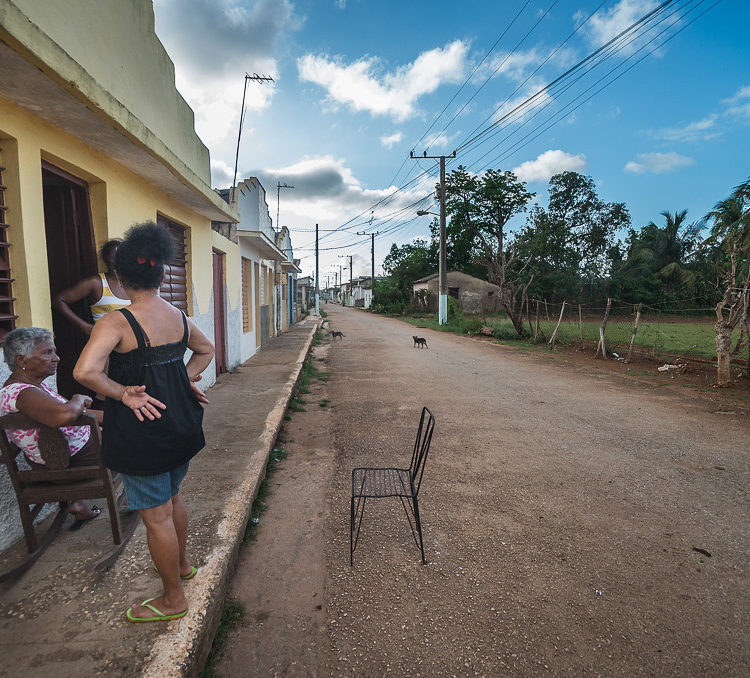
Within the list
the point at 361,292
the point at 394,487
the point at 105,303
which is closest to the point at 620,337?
the point at 394,487

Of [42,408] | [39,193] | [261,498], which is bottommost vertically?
[261,498]

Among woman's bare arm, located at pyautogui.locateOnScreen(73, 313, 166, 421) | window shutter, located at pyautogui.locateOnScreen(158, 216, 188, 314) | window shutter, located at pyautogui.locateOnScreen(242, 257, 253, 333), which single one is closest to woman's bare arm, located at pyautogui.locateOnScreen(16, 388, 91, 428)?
woman's bare arm, located at pyautogui.locateOnScreen(73, 313, 166, 421)

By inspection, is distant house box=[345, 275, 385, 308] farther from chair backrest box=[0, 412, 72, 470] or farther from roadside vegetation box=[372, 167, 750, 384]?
chair backrest box=[0, 412, 72, 470]

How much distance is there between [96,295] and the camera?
3.37 meters

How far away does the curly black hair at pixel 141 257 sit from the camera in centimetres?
189

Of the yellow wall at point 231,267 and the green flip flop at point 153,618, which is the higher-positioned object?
the yellow wall at point 231,267

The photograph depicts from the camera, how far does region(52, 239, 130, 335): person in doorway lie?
320 centimetres

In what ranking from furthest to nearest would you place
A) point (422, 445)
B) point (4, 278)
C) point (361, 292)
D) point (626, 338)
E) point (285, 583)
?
point (361, 292)
point (626, 338)
point (422, 445)
point (4, 278)
point (285, 583)

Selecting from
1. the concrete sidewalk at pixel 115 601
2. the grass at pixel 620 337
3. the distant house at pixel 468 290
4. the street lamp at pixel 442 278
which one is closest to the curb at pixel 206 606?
the concrete sidewalk at pixel 115 601

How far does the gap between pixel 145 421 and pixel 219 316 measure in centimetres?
683

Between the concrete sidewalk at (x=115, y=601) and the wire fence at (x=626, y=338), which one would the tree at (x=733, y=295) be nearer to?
the wire fence at (x=626, y=338)

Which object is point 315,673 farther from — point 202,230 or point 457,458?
point 202,230

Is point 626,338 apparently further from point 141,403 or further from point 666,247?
point 666,247

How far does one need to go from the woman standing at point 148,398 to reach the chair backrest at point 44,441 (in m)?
0.57
